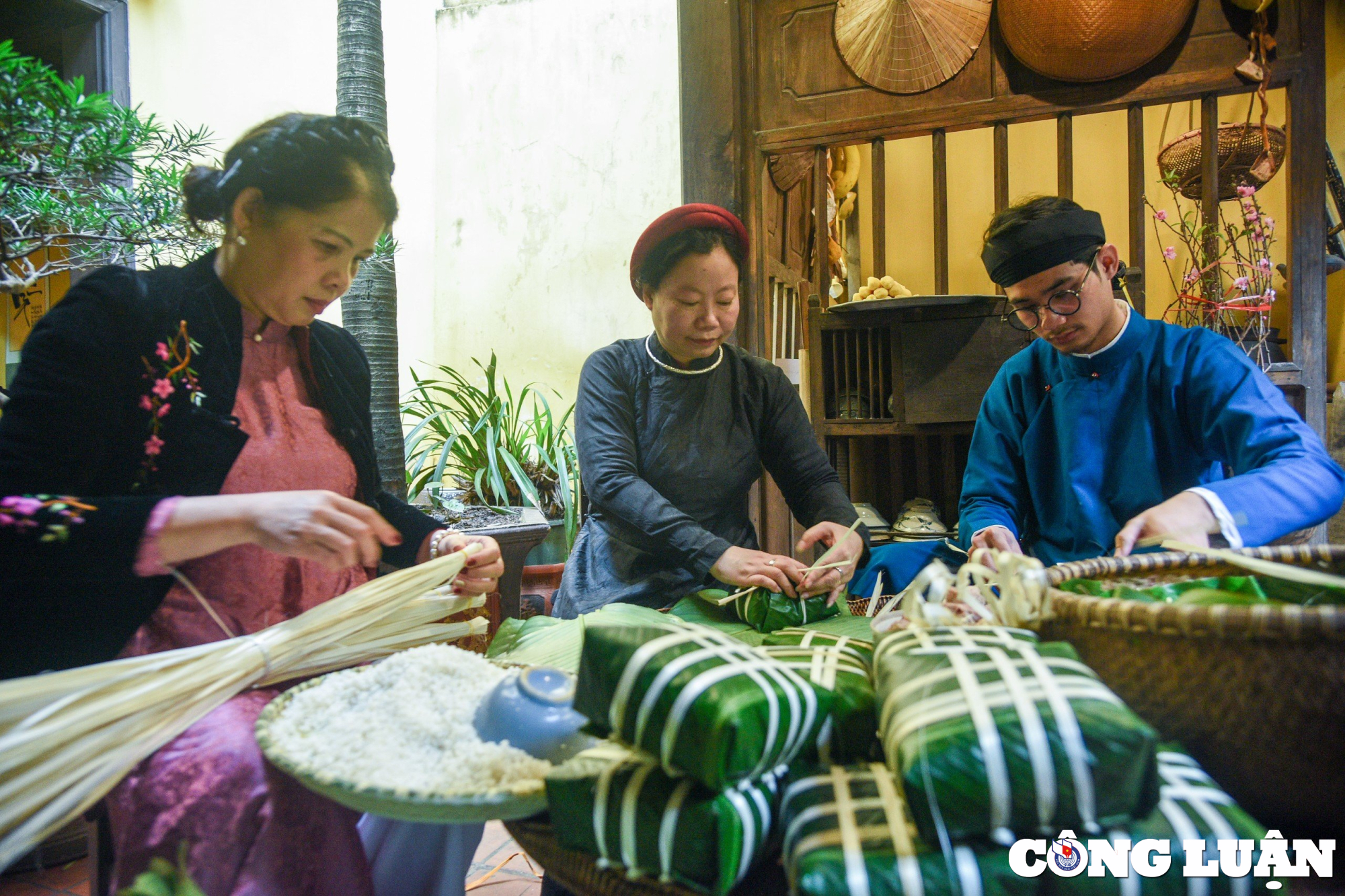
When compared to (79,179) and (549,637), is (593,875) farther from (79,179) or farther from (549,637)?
(79,179)

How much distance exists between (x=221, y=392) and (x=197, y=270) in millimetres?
162

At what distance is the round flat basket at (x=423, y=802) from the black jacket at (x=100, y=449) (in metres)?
0.34

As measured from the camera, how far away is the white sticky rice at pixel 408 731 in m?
0.71

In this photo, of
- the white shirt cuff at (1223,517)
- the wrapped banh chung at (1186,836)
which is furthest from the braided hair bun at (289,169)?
the white shirt cuff at (1223,517)

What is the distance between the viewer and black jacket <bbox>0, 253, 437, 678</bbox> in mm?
821

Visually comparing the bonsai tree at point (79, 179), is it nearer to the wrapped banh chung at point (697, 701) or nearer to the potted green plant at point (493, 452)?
the wrapped banh chung at point (697, 701)

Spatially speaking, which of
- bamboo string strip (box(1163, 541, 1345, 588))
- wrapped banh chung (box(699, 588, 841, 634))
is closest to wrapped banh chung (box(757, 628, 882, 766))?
bamboo string strip (box(1163, 541, 1345, 588))

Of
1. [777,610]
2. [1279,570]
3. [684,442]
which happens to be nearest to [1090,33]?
[684,442]

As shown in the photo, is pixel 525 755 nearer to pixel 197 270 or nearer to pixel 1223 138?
Answer: pixel 197 270

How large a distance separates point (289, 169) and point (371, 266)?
1.26 ft

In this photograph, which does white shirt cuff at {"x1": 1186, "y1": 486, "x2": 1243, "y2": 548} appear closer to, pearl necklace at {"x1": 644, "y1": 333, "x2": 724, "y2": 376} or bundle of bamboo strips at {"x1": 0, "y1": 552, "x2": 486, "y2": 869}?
pearl necklace at {"x1": 644, "y1": 333, "x2": 724, "y2": 376}

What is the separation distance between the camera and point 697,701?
1.99ft

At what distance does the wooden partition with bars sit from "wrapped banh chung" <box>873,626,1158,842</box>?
2.06 meters

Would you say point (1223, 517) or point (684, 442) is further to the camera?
point (684, 442)
